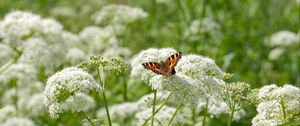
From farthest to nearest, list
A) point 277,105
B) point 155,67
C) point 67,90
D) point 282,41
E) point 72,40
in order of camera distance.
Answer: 1. point 282,41
2. point 72,40
3. point 277,105
4. point 67,90
5. point 155,67

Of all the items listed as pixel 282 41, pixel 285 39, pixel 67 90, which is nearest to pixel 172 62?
pixel 67 90

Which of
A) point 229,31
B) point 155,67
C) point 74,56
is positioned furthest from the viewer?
point 229,31

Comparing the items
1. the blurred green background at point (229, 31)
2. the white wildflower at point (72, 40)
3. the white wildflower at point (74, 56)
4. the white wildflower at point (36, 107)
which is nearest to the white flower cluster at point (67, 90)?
the white wildflower at point (36, 107)

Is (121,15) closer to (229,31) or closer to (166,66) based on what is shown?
(229,31)

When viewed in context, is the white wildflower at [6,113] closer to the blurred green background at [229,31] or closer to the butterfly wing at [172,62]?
the blurred green background at [229,31]

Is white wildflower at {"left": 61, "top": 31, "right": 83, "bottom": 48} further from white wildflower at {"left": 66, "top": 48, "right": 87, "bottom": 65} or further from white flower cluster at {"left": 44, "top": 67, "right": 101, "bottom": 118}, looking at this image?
white flower cluster at {"left": 44, "top": 67, "right": 101, "bottom": 118}

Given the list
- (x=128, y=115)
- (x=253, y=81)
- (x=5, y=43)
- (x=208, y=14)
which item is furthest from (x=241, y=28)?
(x=5, y=43)
